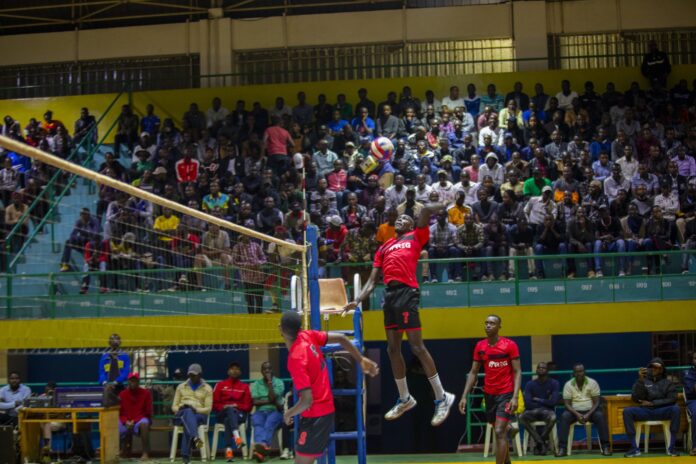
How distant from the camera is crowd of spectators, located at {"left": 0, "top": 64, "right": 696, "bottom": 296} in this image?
67.7 ft

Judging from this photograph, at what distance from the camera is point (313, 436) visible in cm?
1011

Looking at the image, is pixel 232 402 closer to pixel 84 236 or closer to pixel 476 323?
pixel 84 236

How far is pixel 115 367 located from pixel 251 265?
3.31 m

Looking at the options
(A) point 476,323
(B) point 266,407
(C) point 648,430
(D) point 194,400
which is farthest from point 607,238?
(D) point 194,400

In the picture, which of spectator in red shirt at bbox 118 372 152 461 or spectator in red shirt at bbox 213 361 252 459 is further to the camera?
spectator in red shirt at bbox 118 372 152 461

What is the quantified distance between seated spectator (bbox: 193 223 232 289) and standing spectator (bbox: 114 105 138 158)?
7.46 metres

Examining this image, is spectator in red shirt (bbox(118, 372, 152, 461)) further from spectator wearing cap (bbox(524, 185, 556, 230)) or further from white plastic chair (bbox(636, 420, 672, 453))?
white plastic chair (bbox(636, 420, 672, 453))

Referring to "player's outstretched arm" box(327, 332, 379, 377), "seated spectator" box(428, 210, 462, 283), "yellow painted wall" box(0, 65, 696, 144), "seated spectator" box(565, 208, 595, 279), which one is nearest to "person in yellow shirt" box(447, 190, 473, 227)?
"seated spectator" box(428, 210, 462, 283)

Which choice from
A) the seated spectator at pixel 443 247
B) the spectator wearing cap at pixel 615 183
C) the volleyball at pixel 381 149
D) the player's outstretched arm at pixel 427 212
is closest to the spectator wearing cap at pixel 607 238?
the spectator wearing cap at pixel 615 183

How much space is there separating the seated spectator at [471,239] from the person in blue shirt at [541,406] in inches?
97.8

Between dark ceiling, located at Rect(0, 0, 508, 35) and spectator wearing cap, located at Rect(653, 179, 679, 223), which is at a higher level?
dark ceiling, located at Rect(0, 0, 508, 35)

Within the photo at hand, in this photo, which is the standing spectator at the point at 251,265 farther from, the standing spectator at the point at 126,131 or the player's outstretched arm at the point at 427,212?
the standing spectator at the point at 126,131

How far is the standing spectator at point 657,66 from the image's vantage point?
26.8m

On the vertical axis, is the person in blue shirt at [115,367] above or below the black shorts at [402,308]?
below
